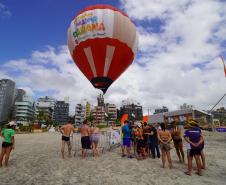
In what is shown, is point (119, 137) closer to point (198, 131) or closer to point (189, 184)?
point (198, 131)

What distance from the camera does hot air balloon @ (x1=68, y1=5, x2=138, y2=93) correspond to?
13.1 metres

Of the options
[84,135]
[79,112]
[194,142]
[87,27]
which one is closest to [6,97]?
[79,112]

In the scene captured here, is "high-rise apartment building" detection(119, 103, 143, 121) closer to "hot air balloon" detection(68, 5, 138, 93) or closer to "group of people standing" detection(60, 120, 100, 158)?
"hot air balloon" detection(68, 5, 138, 93)

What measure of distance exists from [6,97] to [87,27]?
130 metres

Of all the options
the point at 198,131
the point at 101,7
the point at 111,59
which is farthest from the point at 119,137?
the point at 101,7

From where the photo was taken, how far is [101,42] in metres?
13.1

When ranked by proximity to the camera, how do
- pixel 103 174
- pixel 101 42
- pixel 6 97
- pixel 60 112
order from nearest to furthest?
pixel 103 174 < pixel 101 42 < pixel 6 97 < pixel 60 112

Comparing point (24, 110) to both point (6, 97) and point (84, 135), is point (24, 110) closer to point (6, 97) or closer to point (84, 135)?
point (6, 97)

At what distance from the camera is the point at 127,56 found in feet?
47.2

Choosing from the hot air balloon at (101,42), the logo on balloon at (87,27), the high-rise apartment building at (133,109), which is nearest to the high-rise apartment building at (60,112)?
the high-rise apartment building at (133,109)

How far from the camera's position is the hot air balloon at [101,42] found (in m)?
13.1

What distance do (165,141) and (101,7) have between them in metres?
10.0

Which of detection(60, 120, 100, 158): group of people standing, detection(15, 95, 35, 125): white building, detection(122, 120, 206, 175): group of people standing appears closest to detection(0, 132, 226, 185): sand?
detection(122, 120, 206, 175): group of people standing

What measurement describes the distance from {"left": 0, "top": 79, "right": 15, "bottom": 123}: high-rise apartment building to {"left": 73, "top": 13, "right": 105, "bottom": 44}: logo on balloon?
126728 mm
